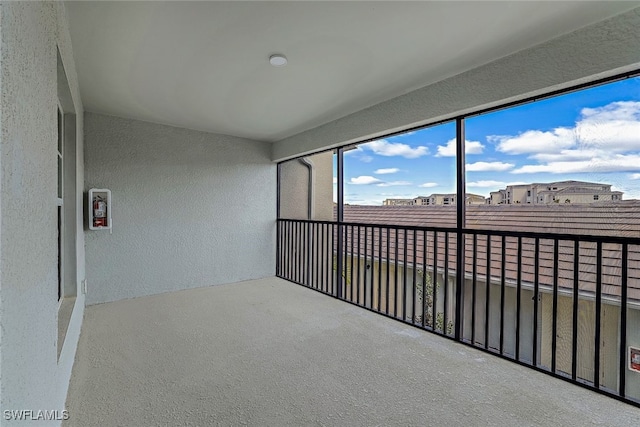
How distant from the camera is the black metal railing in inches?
77.4

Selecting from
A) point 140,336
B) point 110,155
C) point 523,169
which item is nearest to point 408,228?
point 523,169

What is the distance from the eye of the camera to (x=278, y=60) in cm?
230

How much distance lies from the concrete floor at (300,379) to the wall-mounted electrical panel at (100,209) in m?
1.01

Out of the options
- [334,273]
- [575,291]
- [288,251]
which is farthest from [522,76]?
[288,251]

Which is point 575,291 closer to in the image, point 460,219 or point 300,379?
point 460,219

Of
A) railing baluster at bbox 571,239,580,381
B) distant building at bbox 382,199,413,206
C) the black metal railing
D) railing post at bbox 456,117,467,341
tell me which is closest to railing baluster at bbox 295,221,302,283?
the black metal railing

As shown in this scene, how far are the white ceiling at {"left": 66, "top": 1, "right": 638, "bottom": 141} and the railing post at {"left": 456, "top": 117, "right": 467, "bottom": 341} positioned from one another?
566 millimetres

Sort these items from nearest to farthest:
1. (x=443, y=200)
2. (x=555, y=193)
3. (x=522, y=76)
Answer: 1. (x=522, y=76)
2. (x=555, y=193)
3. (x=443, y=200)

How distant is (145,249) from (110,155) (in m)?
1.21

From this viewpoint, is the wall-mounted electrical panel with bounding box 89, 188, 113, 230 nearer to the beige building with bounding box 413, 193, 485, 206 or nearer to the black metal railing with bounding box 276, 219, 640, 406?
the black metal railing with bounding box 276, 219, 640, 406

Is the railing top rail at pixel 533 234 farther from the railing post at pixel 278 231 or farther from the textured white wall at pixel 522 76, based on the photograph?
the railing post at pixel 278 231

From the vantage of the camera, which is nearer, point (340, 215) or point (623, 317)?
point (623, 317)

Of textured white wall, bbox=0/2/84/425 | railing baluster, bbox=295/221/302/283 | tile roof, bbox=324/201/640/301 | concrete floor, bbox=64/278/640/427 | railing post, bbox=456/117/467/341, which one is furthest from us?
railing baluster, bbox=295/221/302/283

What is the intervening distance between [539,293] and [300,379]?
2.10m
